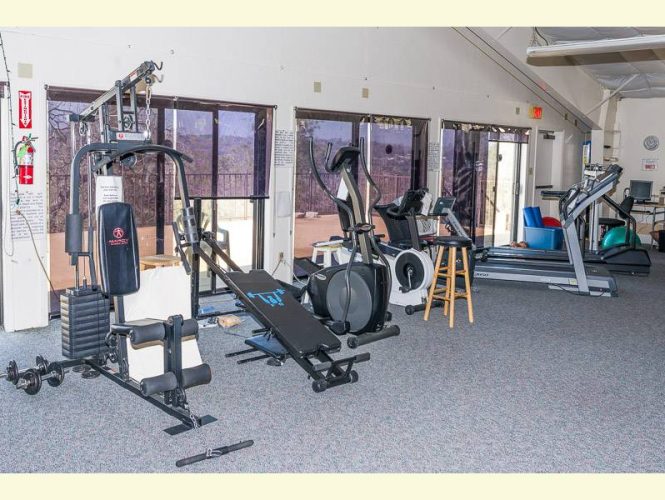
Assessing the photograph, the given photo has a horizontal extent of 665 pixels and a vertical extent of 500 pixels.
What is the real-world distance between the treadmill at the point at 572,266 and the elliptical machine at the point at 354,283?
10.1ft

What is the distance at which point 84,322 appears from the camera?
445cm

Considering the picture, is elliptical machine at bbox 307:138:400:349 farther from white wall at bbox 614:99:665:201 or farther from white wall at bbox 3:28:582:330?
white wall at bbox 614:99:665:201

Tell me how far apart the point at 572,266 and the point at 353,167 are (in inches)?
107

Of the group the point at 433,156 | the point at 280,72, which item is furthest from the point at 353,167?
the point at 433,156

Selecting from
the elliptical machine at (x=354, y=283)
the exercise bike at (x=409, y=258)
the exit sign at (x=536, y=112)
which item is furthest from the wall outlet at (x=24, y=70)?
the exit sign at (x=536, y=112)

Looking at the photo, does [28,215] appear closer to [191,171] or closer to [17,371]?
[191,171]

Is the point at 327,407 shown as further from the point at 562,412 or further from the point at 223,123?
the point at 223,123

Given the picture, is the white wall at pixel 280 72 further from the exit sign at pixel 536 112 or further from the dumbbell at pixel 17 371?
the dumbbell at pixel 17 371

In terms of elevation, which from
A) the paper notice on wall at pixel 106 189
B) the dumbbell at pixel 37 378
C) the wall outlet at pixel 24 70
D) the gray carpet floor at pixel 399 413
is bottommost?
the gray carpet floor at pixel 399 413

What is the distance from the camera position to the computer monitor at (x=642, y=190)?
1172cm

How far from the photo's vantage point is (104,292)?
4266mm

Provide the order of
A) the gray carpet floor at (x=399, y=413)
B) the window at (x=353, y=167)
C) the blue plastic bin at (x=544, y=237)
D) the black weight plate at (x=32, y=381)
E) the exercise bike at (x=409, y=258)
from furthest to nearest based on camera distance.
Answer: the blue plastic bin at (x=544, y=237) → the window at (x=353, y=167) → the exercise bike at (x=409, y=258) → the black weight plate at (x=32, y=381) → the gray carpet floor at (x=399, y=413)

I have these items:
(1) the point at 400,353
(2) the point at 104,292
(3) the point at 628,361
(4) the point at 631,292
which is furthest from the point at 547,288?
(2) the point at 104,292

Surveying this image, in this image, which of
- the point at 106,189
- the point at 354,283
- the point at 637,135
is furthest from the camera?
the point at 637,135
